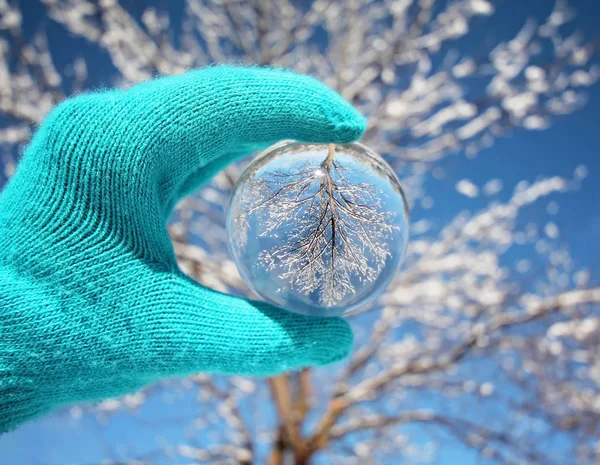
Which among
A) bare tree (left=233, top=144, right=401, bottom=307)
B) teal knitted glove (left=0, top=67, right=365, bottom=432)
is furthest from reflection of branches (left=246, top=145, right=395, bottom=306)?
teal knitted glove (left=0, top=67, right=365, bottom=432)

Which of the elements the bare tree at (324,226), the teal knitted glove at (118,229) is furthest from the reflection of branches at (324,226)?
the teal knitted glove at (118,229)

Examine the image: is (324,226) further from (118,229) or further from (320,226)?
(118,229)

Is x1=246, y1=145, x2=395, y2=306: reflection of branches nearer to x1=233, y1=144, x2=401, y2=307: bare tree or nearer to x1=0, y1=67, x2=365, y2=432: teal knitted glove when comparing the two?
x1=233, y1=144, x2=401, y2=307: bare tree

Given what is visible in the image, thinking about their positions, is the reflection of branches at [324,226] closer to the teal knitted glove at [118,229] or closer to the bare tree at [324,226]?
the bare tree at [324,226]

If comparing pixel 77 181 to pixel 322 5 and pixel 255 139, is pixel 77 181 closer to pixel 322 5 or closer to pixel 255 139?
pixel 255 139

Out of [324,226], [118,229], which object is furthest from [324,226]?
[118,229]

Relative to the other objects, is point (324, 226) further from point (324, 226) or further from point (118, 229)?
point (118, 229)
